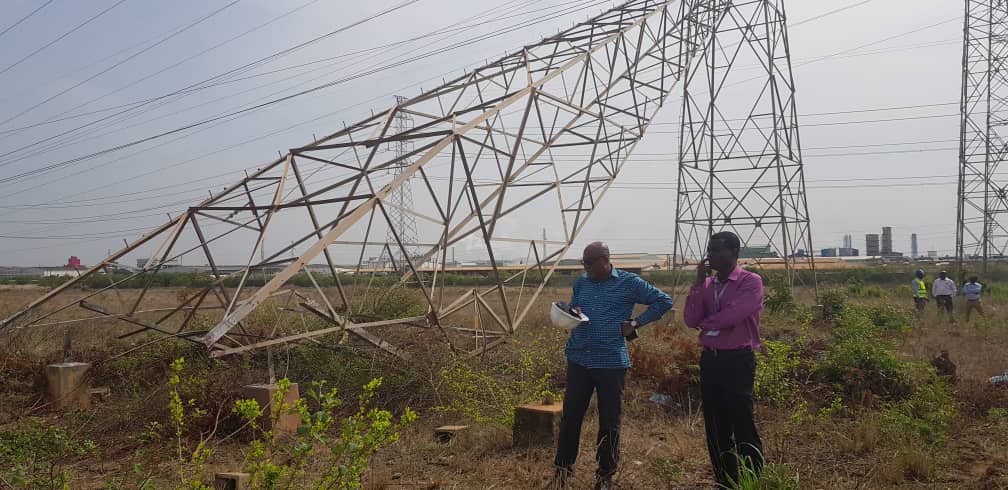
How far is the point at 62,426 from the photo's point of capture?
313 inches

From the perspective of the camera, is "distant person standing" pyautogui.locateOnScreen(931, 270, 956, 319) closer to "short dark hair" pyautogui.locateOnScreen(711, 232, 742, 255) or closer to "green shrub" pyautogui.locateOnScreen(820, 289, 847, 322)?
"green shrub" pyautogui.locateOnScreen(820, 289, 847, 322)

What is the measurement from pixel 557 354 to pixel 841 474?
4544 mm

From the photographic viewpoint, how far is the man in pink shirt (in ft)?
14.8

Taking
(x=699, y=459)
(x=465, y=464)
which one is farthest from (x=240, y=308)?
(x=699, y=459)

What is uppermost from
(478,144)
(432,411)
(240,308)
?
(478,144)

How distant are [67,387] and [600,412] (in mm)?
7573

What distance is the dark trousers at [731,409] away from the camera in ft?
14.8

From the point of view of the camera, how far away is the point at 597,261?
5.16 m

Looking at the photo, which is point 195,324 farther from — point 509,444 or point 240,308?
point 509,444

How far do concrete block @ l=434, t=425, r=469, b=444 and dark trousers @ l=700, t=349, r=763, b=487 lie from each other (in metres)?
2.88

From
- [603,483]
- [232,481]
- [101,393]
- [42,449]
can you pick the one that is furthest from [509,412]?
[101,393]

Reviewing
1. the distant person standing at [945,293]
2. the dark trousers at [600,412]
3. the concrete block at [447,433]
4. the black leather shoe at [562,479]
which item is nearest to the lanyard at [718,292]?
the dark trousers at [600,412]

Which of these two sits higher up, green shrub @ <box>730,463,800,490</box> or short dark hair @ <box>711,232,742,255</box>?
short dark hair @ <box>711,232,742,255</box>

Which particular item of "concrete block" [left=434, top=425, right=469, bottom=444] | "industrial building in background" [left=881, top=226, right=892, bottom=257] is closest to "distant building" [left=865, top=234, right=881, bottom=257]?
"industrial building in background" [left=881, top=226, right=892, bottom=257]
